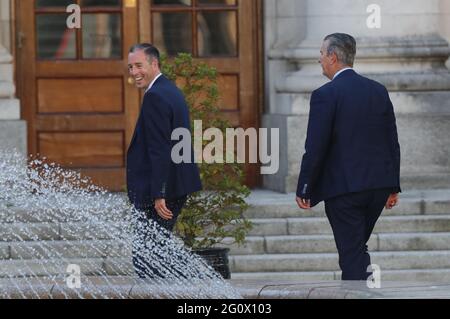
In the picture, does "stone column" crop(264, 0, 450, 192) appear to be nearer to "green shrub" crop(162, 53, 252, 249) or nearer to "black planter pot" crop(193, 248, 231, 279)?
"green shrub" crop(162, 53, 252, 249)

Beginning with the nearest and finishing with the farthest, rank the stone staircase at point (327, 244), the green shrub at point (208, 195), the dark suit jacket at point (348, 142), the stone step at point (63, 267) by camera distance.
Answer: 1. the dark suit jacket at point (348, 142)
2. the green shrub at point (208, 195)
3. the stone step at point (63, 267)
4. the stone staircase at point (327, 244)

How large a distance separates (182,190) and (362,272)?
4.10ft

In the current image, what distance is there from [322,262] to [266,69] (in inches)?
108

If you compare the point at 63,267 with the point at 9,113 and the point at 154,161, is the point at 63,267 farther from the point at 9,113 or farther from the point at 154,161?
the point at 154,161

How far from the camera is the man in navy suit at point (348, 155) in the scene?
9.33 metres

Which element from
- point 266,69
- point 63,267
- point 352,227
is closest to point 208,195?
point 63,267

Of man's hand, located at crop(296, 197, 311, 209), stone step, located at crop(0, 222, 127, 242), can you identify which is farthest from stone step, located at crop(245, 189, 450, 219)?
man's hand, located at crop(296, 197, 311, 209)

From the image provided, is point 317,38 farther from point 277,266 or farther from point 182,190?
point 182,190

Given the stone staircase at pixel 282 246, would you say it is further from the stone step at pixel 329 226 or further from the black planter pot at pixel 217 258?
the black planter pot at pixel 217 258

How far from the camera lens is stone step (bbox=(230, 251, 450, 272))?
11938 mm

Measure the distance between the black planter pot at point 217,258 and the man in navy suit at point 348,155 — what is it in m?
1.44

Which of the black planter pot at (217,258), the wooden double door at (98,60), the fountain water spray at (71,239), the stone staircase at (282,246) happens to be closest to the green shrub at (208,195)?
the black planter pot at (217,258)

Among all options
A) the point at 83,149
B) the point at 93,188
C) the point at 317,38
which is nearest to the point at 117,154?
the point at 83,149

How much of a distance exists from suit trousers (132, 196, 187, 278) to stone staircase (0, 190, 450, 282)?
1.85 metres
